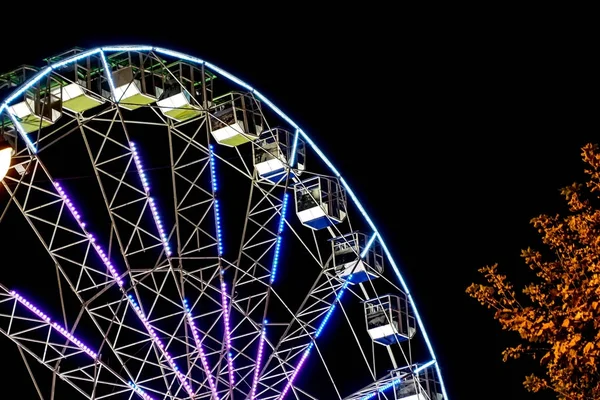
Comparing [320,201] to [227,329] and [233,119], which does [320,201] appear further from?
[227,329]

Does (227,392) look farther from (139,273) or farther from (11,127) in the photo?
(11,127)

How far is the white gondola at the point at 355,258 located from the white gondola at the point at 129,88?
A: 536 cm

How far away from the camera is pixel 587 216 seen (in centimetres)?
1367

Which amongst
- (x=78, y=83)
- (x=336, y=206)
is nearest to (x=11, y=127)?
(x=78, y=83)

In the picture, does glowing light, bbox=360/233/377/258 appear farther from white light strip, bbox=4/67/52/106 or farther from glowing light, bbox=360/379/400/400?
white light strip, bbox=4/67/52/106

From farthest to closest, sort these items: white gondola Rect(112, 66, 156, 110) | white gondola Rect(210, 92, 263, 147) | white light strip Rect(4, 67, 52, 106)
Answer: white gondola Rect(210, 92, 263, 147) → white gondola Rect(112, 66, 156, 110) → white light strip Rect(4, 67, 52, 106)

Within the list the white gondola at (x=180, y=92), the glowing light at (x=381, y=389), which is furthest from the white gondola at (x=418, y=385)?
the white gondola at (x=180, y=92)

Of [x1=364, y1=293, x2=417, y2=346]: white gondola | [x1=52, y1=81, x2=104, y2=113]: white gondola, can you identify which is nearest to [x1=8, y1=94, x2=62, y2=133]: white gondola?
[x1=52, y1=81, x2=104, y2=113]: white gondola

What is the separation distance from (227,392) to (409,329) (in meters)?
4.25

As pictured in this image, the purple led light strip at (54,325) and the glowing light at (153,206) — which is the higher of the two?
the glowing light at (153,206)

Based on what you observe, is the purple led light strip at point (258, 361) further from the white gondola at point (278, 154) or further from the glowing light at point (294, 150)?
the glowing light at point (294, 150)

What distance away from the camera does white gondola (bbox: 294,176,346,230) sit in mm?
21453

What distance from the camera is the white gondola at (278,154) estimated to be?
21.2 metres

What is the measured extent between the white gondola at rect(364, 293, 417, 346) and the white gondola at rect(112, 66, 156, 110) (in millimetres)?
6621
